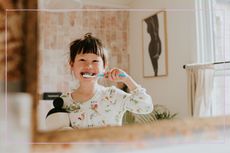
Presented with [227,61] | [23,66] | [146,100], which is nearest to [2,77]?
[23,66]

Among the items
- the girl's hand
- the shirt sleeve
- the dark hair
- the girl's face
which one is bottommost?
the shirt sleeve

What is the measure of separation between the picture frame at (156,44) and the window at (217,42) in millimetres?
126

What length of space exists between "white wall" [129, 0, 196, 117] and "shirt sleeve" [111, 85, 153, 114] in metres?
0.02

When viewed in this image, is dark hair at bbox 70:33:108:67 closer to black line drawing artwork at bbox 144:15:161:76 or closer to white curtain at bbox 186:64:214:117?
black line drawing artwork at bbox 144:15:161:76

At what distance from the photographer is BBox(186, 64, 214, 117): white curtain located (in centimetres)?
99

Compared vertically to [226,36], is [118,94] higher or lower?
lower

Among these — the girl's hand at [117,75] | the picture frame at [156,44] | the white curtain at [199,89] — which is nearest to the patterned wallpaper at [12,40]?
the girl's hand at [117,75]

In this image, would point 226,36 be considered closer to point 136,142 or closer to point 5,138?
point 136,142

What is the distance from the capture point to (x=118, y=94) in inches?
37.4

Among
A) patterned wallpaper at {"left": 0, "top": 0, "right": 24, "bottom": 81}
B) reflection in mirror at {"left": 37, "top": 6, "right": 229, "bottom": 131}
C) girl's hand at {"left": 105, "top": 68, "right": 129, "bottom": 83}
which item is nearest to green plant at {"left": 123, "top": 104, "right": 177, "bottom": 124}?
reflection in mirror at {"left": 37, "top": 6, "right": 229, "bottom": 131}

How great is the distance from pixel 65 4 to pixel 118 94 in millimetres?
336

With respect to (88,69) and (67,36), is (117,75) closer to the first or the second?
(88,69)

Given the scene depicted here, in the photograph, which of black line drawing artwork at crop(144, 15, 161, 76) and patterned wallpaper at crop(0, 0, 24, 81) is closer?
patterned wallpaper at crop(0, 0, 24, 81)

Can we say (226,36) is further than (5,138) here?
Yes
